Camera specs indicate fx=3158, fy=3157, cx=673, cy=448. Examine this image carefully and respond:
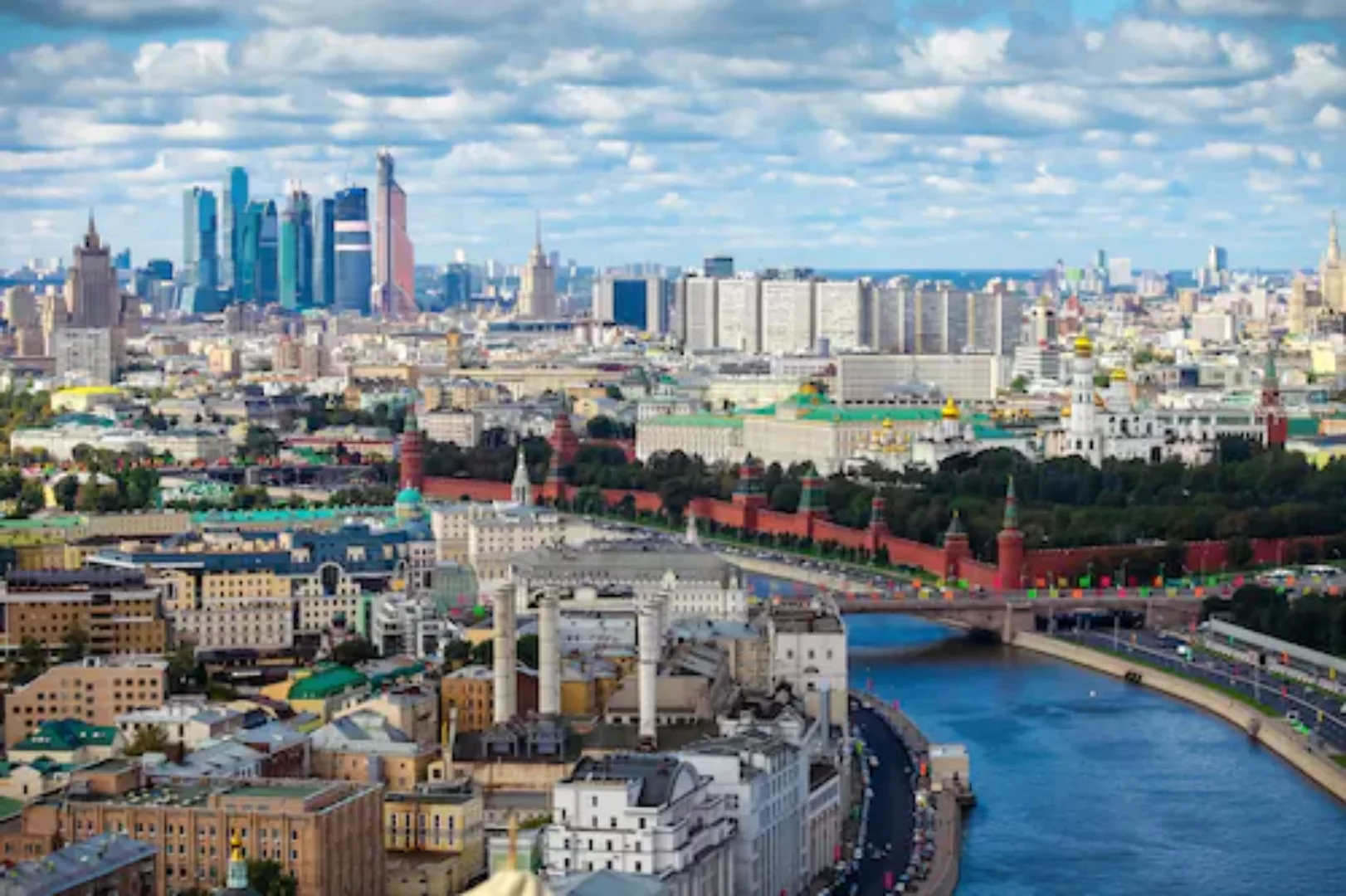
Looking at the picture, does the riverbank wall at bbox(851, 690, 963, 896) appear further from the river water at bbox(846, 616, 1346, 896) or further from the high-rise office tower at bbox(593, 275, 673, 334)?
the high-rise office tower at bbox(593, 275, 673, 334)

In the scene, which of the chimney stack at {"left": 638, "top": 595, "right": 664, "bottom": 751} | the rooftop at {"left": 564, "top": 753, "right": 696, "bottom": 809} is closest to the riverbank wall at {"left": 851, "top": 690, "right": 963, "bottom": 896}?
the rooftop at {"left": 564, "top": 753, "right": 696, "bottom": 809}

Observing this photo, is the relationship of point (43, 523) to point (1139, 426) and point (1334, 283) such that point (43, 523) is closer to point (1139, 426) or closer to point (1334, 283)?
point (1139, 426)

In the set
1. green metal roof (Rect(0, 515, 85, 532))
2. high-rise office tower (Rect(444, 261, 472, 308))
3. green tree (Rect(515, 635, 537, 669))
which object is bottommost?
green tree (Rect(515, 635, 537, 669))

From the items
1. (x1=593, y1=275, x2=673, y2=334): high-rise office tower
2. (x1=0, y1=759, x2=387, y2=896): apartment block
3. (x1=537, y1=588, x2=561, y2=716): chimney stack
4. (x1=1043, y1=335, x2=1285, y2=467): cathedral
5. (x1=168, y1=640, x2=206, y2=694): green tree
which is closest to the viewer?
(x1=0, y1=759, x2=387, y2=896): apartment block

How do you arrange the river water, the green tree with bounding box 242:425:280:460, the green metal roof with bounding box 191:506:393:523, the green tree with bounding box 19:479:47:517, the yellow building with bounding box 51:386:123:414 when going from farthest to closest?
the yellow building with bounding box 51:386:123:414 → the green tree with bounding box 242:425:280:460 → the green tree with bounding box 19:479:47:517 → the green metal roof with bounding box 191:506:393:523 → the river water

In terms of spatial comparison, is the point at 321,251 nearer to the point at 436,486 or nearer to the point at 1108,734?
the point at 436,486

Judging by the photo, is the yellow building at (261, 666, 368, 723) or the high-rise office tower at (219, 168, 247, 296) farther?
the high-rise office tower at (219, 168, 247, 296)

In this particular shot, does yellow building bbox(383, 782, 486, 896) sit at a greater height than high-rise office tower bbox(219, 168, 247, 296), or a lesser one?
lesser
